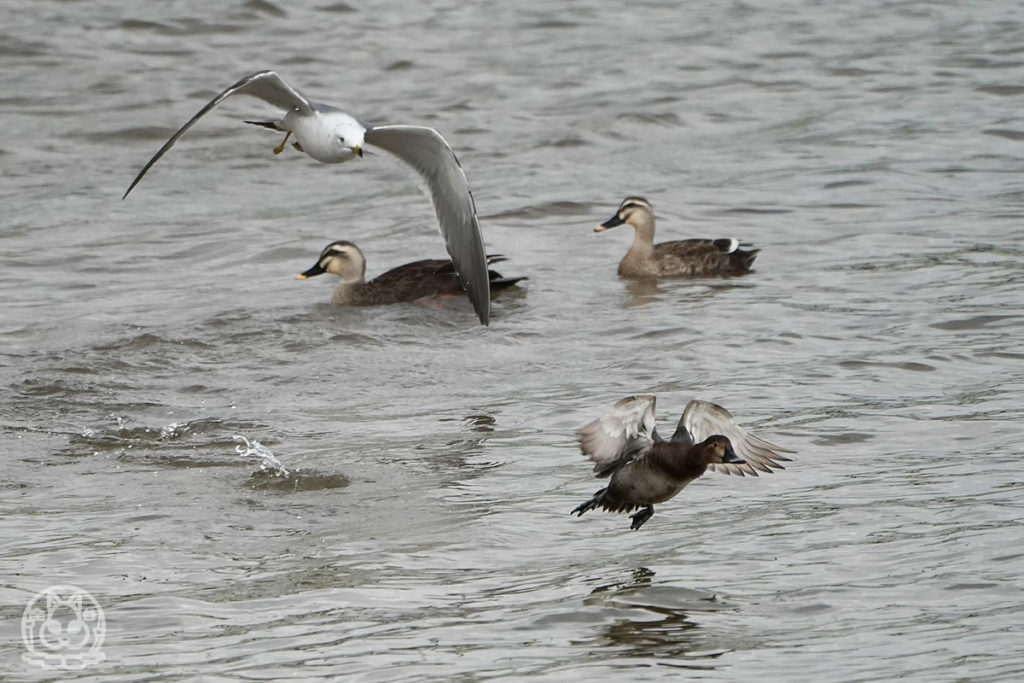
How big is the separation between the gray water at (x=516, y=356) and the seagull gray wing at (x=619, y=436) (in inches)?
14.9

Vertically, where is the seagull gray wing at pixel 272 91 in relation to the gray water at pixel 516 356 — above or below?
above

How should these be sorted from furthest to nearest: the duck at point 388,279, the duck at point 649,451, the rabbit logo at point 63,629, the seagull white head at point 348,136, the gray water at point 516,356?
the duck at point 388,279 → the seagull white head at point 348,136 → the duck at point 649,451 → the gray water at point 516,356 → the rabbit logo at point 63,629

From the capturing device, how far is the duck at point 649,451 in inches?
239

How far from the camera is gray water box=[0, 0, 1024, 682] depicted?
5480mm

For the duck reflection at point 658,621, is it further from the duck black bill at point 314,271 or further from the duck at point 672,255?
the duck black bill at point 314,271

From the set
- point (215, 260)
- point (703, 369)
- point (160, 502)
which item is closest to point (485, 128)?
point (215, 260)

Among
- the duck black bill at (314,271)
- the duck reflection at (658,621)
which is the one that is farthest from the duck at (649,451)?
the duck black bill at (314,271)

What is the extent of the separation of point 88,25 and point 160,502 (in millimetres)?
15246

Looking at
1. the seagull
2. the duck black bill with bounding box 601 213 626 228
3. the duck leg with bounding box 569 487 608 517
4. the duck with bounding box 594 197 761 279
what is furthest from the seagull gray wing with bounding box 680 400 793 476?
the duck black bill with bounding box 601 213 626 228

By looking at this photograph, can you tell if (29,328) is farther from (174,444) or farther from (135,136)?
(135,136)

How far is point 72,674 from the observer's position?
16.6 feet

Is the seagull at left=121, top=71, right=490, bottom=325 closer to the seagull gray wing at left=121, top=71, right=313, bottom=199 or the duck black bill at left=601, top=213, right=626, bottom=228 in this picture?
the seagull gray wing at left=121, top=71, right=313, bottom=199

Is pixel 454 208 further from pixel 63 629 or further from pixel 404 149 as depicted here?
pixel 63 629

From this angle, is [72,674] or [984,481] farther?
[984,481]
